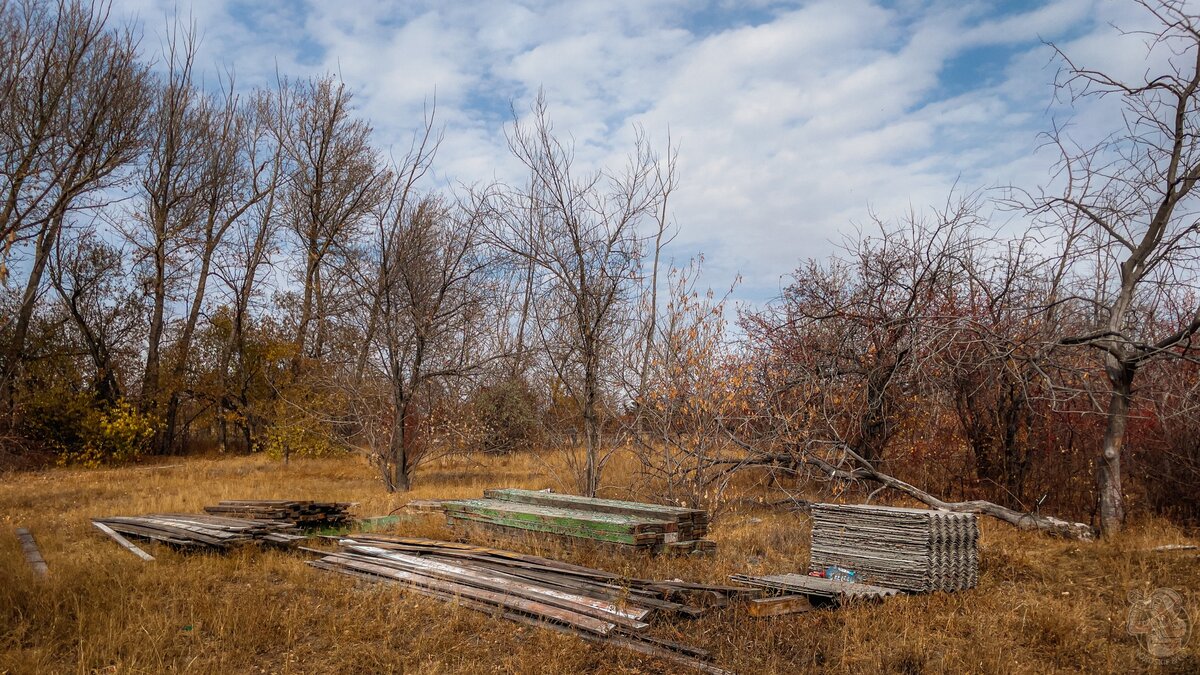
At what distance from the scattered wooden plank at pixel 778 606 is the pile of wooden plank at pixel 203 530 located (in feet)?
17.8

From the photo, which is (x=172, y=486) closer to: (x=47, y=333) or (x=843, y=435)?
(x=47, y=333)

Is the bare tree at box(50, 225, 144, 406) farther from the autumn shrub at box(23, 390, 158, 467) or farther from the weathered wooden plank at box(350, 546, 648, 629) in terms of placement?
the weathered wooden plank at box(350, 546, 648, 629)

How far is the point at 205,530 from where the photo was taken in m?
8.52

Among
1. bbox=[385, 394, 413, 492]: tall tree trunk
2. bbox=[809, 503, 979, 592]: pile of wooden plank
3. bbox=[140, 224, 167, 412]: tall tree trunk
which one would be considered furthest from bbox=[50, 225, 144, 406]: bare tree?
bbox=[809, 503, 979, 592]: pile of wooden plank

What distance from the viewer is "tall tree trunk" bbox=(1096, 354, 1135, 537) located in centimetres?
841

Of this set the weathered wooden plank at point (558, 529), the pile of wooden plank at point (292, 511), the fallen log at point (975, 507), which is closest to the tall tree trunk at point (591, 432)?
the fallen log at point (975, 507)

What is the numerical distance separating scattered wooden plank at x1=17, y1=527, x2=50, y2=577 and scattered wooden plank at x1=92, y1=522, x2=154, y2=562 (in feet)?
2.29

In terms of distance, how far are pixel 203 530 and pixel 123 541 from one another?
1.08 m

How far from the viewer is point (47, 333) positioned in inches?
858

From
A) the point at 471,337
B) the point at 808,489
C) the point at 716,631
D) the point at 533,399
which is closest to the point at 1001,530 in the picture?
the point at 808,489

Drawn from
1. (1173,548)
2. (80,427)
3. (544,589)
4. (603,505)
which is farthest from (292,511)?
(80,427)

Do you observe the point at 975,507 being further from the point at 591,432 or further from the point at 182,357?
the point at 182,357

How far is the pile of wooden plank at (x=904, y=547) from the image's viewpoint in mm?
6695

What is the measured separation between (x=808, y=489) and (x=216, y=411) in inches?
790
